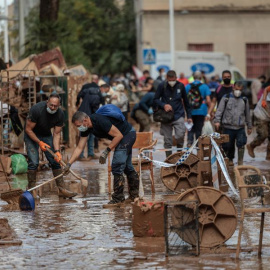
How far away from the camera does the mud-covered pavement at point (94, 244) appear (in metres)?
9.54

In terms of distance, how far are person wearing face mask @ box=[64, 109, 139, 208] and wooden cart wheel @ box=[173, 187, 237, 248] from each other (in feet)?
9.09

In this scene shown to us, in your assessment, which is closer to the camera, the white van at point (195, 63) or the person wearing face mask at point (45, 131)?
the person wearing face mask at point (45, 131)

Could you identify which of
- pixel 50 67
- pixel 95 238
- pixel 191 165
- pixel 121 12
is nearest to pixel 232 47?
pixel 121 12

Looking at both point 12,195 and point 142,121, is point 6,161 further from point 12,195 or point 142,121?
point 142,121

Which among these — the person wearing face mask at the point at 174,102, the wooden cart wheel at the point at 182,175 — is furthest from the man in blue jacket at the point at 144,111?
the wooden cart wheel at the point at 182,175

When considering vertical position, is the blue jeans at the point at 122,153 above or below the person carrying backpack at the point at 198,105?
below

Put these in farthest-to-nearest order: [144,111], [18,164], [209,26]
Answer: [209,26] → [144,111] → [18,164]

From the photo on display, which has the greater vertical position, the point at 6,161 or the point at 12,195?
the point at 6,161

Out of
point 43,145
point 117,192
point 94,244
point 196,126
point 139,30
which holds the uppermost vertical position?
point 139,30

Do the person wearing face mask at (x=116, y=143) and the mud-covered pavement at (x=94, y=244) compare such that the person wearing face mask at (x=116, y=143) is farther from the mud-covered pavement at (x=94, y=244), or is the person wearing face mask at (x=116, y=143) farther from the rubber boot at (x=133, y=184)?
the mud-covered pavement at (x=94, y=244)

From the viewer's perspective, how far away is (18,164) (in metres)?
18.4

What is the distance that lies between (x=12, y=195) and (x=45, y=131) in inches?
57.3

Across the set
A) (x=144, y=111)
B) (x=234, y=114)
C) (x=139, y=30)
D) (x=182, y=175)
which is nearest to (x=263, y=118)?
(x=234, y=114)

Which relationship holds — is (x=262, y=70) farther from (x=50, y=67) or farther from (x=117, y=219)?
(x=117, y=219)
